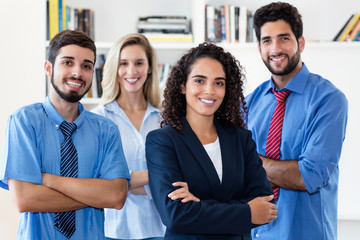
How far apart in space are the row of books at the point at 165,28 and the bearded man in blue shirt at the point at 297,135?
118 centimetres

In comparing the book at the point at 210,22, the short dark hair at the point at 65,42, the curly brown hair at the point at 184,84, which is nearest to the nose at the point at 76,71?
the short dark hair at the point at 65,42

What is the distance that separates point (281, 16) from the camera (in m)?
2.38

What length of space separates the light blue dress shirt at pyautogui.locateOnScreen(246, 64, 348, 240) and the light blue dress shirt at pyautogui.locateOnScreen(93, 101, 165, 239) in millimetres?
575

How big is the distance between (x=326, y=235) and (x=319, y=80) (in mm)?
820

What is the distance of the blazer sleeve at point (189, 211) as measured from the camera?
167 cm

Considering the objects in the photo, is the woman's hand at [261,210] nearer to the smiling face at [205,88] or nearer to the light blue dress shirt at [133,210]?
the smiling face at [205,88]

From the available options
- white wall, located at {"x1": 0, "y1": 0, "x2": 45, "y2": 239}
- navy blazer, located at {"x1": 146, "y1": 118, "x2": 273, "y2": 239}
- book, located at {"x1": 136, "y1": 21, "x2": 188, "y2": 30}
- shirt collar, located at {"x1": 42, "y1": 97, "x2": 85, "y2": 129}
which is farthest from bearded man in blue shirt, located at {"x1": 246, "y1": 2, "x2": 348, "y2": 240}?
white wall, located at {"x1": 0, "y1": 0, "x2": 45, "y2": 239}

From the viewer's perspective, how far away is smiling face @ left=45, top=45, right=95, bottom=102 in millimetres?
1938

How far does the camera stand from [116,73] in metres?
2.46

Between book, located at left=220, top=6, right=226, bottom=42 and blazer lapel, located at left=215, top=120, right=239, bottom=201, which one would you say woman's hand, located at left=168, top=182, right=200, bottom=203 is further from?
book, located at left=220, top=6, right=226, bottom=42

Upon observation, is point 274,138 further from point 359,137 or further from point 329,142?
point 359,137

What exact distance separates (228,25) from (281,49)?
1.24 metres

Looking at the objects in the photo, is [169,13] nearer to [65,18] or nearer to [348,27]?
[65,18]

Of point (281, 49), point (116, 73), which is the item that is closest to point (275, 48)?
point (281, 49)
